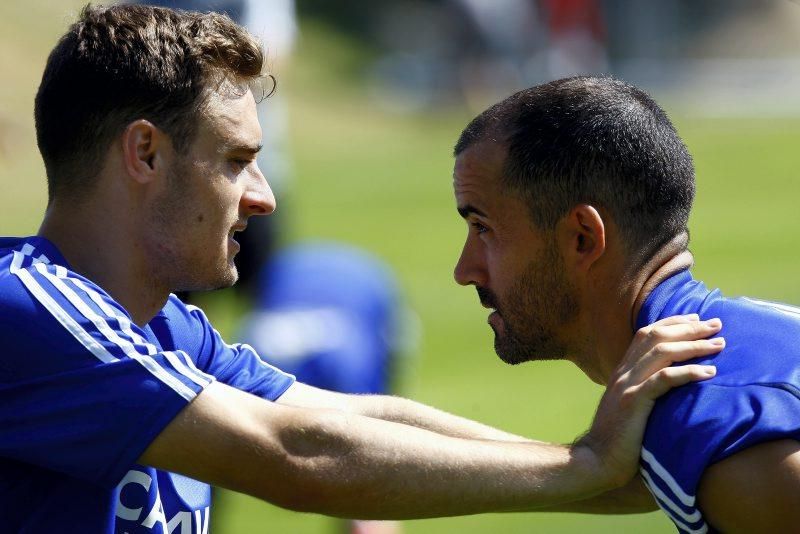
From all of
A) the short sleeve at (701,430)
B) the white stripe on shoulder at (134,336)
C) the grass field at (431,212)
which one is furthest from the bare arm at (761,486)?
the grass field at (431,212)

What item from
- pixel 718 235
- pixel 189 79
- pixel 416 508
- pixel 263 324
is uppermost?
pixel 718 235

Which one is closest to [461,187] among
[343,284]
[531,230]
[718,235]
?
[531,230]

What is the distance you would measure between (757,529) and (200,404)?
4.67ft

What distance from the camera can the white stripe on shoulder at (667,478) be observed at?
3258 millimetres

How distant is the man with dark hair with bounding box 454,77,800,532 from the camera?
3568 millimetres

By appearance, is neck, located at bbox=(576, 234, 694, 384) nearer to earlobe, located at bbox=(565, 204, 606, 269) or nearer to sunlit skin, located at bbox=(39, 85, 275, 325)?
earlobe, located at bbox=(565, 204, 606, 269)

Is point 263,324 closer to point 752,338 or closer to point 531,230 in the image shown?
point 531,230

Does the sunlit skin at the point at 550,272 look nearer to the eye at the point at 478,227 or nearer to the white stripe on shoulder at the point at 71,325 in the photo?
the eye at the point at 478,227

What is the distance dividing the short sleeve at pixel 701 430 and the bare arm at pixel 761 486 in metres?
0.03

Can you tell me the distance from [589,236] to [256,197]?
3.28 feet

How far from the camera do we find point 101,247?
374cm

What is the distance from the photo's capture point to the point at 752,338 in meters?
3.43

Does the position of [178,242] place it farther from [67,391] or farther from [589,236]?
[589,236]

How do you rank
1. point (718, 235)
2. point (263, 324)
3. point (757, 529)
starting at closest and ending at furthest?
1. point (757, 529)
2. point (263, 324)
3. point (718, 235)
